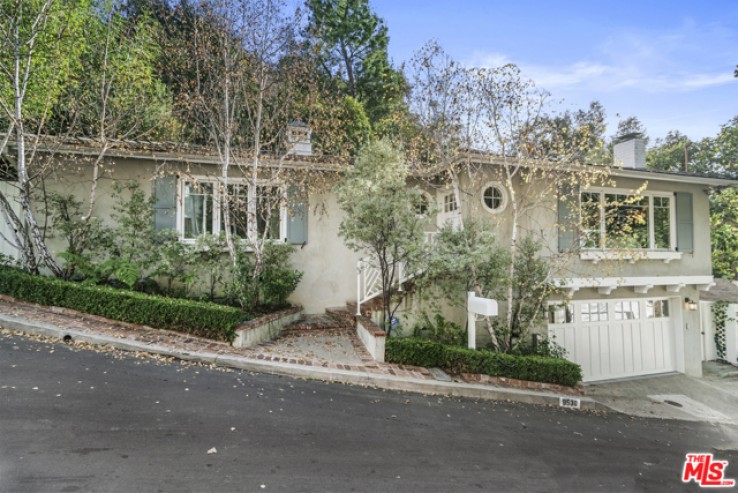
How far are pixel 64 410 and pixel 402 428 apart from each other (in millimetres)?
3567

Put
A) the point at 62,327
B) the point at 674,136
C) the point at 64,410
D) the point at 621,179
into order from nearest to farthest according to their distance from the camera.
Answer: the point at 64,410 < the point at 62,327 < the point at 621,179 < the point at 674,136

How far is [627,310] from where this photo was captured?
949cm

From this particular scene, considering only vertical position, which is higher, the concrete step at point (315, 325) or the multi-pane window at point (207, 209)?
the multi-pane window at point (207, 209)

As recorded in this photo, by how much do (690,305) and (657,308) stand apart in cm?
77

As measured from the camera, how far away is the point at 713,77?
932cm

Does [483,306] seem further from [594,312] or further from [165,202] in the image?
[165,202]

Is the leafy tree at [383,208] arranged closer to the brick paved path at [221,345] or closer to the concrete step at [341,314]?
the brick paved path at [221,345]

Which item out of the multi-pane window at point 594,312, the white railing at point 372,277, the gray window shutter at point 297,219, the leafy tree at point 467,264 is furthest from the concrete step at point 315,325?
the multi-pane window at point 594,312

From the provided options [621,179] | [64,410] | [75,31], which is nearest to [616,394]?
[621,179]

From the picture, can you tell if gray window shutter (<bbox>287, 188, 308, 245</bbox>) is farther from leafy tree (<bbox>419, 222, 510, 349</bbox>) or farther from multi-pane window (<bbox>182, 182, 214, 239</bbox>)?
leafy tree (<bbox>419, 222, 510, 349</bbox>)

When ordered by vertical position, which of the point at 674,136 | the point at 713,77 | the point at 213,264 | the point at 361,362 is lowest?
the point at 361,362

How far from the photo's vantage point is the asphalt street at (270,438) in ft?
9.57

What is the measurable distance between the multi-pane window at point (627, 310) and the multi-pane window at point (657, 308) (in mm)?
374

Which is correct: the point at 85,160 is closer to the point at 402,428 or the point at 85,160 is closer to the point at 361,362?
the point at 361,362
